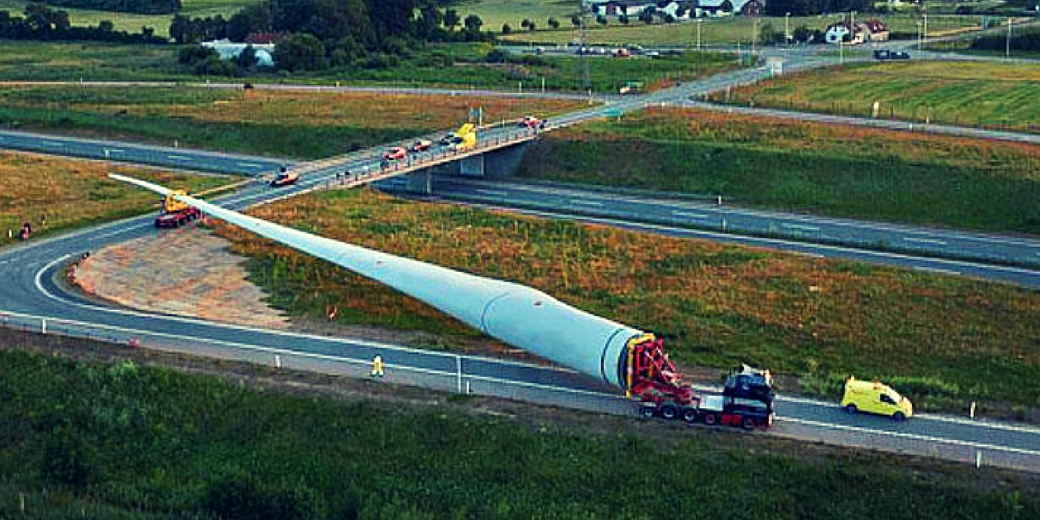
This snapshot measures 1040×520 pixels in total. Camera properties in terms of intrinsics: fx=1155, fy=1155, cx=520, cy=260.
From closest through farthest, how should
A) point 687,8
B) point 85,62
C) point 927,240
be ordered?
point 927,240 → point 85,62 → point 687,8

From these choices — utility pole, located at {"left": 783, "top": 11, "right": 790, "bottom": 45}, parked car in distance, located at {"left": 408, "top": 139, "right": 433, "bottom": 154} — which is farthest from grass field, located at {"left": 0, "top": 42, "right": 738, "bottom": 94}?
parked car in distance, located at {"left": 408, "top": 139, "right": 433, "bottom": 154}

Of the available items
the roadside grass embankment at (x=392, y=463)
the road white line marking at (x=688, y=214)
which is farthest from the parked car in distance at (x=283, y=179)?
the roadside grass embankment at (x=392, y=463)

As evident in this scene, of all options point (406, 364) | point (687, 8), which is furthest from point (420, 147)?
point (687, 8)

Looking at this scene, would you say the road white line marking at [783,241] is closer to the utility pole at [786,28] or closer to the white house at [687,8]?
the utility pole at [786,28]

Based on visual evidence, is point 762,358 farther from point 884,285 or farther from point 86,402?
point 86,402

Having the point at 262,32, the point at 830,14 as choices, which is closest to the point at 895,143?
the point at 262,32

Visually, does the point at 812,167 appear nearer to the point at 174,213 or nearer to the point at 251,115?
the point at 174,213
